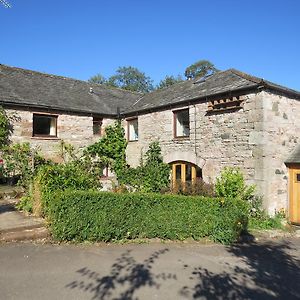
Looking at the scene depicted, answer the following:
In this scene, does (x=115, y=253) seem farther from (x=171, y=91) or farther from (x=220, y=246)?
(x=171, y=91)

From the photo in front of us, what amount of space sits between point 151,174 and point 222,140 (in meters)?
3.83

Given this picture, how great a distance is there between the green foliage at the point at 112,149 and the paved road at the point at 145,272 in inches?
371

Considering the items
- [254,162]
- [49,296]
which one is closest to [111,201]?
[49,296]

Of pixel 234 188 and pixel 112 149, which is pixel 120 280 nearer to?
pixel 234 188

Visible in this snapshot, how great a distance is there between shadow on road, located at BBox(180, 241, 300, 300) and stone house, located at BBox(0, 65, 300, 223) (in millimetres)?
3792

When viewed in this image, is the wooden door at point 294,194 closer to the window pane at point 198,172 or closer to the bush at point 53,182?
the window pane at point 198,172

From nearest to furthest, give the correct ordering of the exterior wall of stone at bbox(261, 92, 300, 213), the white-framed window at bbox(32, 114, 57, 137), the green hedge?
1. the green hedge
2. the exterior wall of stone at bbox(261, 92, 300, 213)
3. the white-framed window at bbox(32, 114, 57, 137)

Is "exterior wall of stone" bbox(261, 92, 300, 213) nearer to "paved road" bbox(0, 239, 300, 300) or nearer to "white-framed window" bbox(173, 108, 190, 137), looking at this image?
"paved road" bbox(0, 239, 300, 300)

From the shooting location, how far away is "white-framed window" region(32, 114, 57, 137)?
48.5 feet

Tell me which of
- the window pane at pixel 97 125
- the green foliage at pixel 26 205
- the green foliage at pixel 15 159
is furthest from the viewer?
the window pane at pixel 97 125

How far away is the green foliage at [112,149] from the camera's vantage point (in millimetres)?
16297

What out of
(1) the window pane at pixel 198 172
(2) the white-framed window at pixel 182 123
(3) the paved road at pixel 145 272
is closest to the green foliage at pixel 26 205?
(3) the paved road at pixel 145 272

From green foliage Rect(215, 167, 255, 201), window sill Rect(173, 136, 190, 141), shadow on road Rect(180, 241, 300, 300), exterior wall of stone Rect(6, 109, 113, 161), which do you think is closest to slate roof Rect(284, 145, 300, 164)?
green foliage Rect(215, 167, 255, 201)

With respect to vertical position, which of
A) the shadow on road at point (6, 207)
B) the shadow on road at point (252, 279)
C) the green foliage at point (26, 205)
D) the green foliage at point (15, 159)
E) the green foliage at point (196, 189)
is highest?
the green foliage at point (15, 159)
